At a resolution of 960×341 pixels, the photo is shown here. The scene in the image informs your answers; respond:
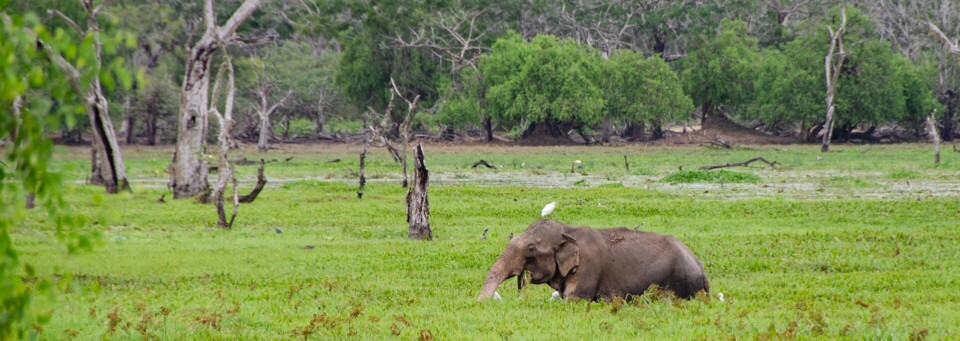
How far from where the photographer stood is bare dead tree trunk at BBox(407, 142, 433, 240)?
18.4 meters

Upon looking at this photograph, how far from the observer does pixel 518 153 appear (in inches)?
2240

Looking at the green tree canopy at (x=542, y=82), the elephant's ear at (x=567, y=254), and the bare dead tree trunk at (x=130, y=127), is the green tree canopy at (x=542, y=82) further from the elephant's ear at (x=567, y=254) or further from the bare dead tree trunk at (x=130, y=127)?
the elephant's ear at (x=567, y=254)

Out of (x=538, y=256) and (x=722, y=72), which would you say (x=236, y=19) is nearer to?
(x=538, y=256)

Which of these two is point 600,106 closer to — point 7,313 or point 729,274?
point 729,274

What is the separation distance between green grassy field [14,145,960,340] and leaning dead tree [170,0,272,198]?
4.77ft

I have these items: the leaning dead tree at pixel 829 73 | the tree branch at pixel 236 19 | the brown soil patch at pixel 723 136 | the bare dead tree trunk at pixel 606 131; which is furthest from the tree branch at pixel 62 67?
the brown soil patch at pixel 723 136

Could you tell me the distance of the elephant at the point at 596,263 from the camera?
10.9 metres

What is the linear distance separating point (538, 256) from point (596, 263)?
2.25 feet

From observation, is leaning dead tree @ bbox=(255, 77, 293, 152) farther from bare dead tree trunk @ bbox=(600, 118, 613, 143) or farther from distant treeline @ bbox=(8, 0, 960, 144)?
bare dead tree trunk @ bbox=(600, 118, 613, 143)

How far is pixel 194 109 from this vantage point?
1121 inches

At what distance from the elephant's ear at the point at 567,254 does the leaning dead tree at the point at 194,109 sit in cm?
1900

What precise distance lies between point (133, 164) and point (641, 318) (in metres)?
39.5

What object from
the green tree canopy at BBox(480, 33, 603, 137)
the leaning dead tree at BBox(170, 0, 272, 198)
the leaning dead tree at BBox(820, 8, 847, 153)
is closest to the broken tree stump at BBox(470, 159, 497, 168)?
the green tree canopy at BBox(480, 33, 603, 137)

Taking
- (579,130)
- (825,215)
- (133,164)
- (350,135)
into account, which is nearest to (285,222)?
(825,215)
